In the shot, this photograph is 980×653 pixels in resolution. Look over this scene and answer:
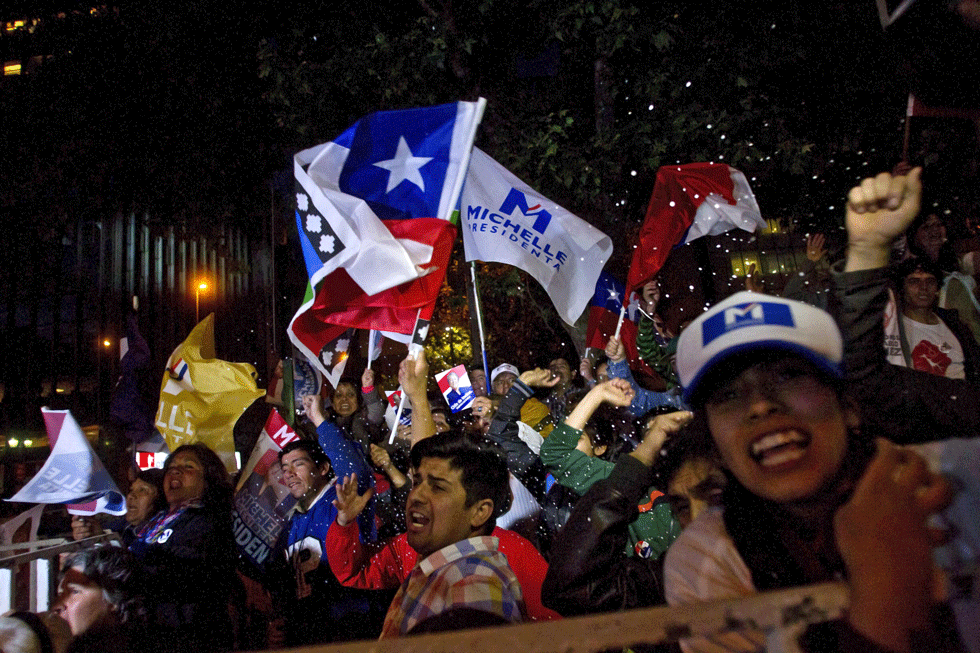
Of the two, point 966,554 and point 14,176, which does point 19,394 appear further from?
point 966,554

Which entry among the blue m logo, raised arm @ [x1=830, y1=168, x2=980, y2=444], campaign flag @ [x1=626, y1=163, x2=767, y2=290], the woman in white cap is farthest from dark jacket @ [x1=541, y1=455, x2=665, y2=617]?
campaign flag @ [x1=626, y1=163, x2=767, y2=290]

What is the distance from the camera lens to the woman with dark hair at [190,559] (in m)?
3.41

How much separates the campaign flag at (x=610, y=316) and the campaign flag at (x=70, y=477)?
411 centimetres

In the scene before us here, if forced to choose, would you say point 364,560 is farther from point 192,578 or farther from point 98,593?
point 98,593

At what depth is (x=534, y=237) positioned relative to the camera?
196 inches

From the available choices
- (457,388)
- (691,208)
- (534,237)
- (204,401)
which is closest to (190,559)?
(204,401)

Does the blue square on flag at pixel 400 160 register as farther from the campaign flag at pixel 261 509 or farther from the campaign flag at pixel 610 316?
the campaign flag at pixel 261 509

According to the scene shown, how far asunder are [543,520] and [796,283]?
1988 mm

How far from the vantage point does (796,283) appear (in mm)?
2916

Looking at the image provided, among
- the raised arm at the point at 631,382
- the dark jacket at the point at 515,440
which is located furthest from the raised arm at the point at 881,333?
the raised arm at the point at 631,382

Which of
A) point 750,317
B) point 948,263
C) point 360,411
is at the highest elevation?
point 948,263

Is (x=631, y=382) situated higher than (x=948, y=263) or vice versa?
(x=948, y=263)

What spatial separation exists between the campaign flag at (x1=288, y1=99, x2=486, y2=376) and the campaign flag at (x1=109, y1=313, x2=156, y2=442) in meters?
4.18

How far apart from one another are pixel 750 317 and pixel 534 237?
3474 mm
